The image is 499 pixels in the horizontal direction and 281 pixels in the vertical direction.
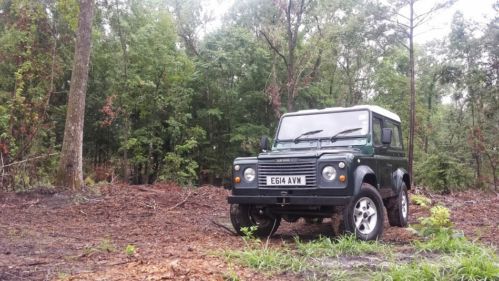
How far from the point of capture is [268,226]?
7.28 metres

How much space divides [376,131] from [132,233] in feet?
13.7

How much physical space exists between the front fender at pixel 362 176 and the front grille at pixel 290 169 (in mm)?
534

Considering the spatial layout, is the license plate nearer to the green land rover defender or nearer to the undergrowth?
the green land rover defender

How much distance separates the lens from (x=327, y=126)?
739cm

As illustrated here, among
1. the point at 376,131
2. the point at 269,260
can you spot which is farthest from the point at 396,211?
the point at 269,260

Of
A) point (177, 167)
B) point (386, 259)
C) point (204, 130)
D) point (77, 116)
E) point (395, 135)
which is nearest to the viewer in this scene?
point (386, 259)

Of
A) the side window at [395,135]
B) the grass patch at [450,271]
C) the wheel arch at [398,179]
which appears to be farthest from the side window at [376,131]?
the grass patch at [450,271]

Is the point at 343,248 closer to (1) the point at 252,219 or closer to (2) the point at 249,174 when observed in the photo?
(2) the point at 249,174

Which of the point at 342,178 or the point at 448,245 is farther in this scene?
the point at 342,178

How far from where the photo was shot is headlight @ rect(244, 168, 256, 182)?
22.0 ft

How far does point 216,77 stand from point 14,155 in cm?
1608

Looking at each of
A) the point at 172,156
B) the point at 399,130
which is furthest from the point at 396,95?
the point at 399,130

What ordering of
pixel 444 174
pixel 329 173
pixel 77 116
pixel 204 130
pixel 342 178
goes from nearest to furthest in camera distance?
1. pixel 342 178
2. pixel 329 173
3. pixel 77 116
4. pixel 444 174
5. pixel 204 130

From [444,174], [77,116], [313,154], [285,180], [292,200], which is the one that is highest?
[77,116]
